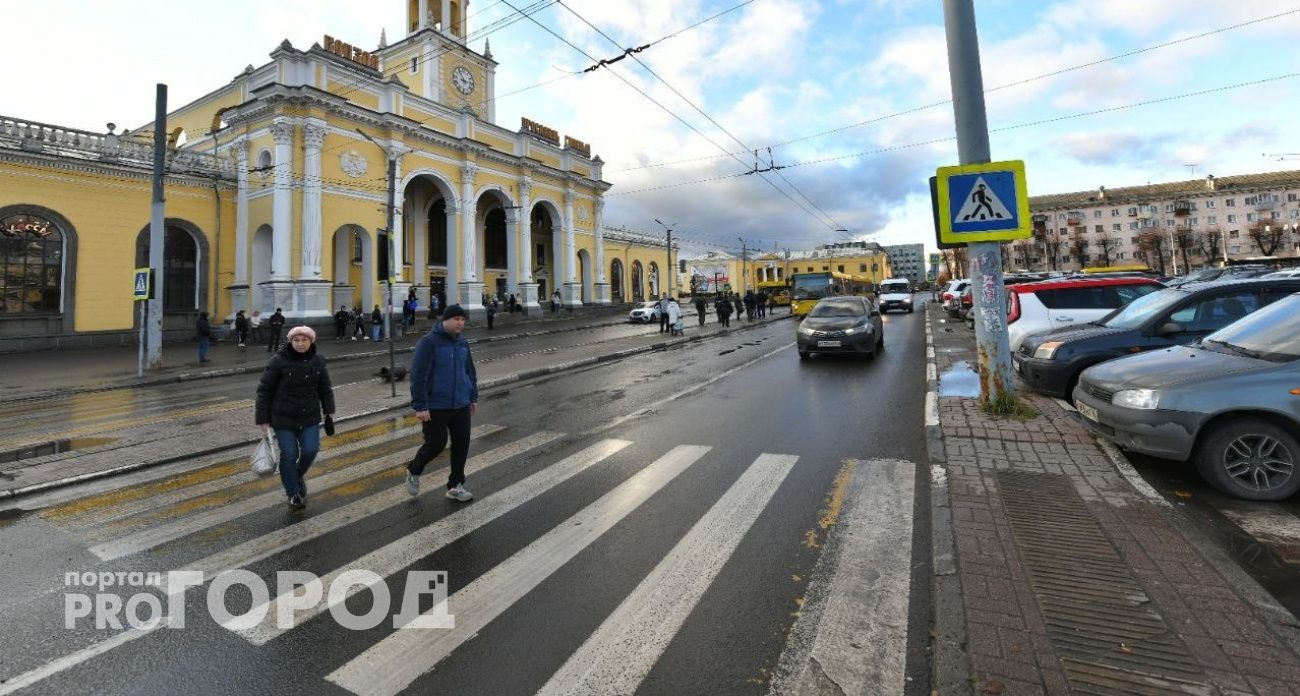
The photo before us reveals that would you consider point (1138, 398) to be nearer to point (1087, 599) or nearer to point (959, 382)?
point (1087, 599)

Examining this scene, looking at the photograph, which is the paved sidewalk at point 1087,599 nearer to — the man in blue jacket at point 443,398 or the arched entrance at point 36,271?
the man in blue jacket at point 443,398

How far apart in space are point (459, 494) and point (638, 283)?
183 feet

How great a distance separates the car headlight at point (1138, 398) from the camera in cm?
453

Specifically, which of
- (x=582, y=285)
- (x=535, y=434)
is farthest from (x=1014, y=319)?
(x=582, y=285)

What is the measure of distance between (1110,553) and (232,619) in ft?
16.2

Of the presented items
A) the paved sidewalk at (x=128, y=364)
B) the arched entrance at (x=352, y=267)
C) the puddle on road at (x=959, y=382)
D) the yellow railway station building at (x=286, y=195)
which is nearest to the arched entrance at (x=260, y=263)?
the yellow railway station building at (x=286, y=195)

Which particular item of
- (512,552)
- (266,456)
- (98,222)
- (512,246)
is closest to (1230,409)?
(512,552)

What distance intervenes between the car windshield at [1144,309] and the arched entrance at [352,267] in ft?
95.9

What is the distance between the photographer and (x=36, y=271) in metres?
20.5

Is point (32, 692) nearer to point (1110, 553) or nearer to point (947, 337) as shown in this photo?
point (1110, 553)

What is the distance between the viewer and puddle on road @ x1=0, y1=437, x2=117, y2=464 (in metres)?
6.40

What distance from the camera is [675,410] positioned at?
324 inches

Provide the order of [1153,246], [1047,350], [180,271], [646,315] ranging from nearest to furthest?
1. [1047,350]
2. [180,271]
3. [646,315]
4. [1153,246]

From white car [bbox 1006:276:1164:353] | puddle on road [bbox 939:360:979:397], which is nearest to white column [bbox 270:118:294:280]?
puddle on road [bbox 939:360:979:397]
